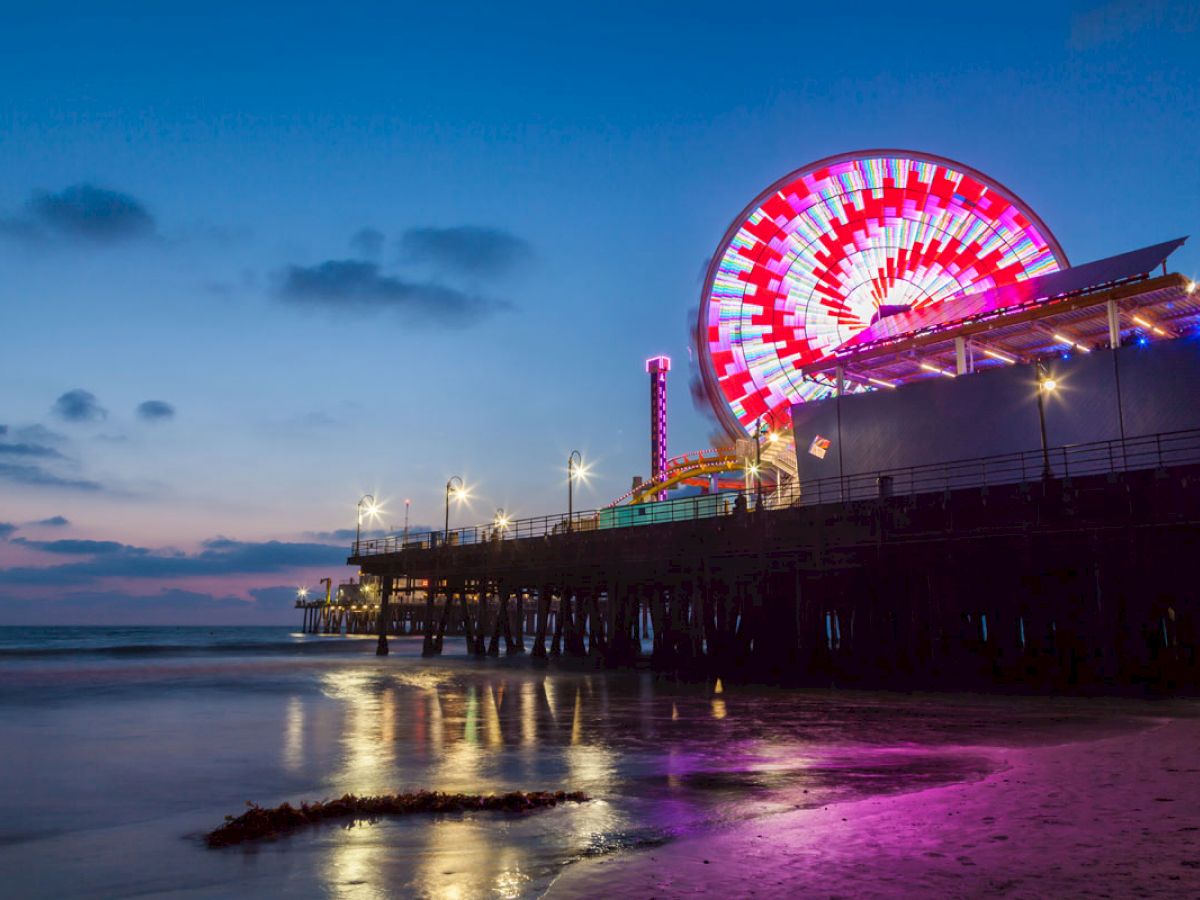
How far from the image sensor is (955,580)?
24.7 meters

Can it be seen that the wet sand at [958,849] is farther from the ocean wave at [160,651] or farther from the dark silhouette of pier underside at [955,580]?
the ocean wave at [160,651]

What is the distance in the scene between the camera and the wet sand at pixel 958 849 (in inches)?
228

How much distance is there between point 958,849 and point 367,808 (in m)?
5.77

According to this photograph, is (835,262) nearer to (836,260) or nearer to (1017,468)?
(836,260)

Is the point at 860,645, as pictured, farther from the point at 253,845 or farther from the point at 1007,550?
the point at 253,845

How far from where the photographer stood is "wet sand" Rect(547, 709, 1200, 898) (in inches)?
228

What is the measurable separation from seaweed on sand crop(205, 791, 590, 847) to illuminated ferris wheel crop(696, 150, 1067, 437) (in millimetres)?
37743

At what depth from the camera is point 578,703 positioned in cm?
2202

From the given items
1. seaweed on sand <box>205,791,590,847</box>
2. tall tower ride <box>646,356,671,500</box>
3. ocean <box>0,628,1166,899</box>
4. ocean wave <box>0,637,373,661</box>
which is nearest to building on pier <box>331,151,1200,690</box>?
ocean <box>0,628,1166,899</box>

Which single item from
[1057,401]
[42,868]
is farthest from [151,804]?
[1057,401]

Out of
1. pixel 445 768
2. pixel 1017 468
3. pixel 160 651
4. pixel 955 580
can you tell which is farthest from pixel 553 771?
pixel 160 651

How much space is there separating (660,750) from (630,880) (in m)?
7.83

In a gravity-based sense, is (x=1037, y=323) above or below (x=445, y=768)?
above

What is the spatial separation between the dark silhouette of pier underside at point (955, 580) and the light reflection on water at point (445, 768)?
2697 mm
